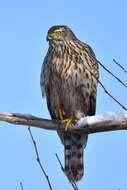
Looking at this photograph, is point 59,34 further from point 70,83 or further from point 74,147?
Answer: point 74,147

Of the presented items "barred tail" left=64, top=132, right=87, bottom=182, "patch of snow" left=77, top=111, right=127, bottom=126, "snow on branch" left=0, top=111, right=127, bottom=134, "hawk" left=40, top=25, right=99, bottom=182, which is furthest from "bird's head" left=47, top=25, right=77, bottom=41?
"patch of snow" left=77, top=111, right=127, bottom=126

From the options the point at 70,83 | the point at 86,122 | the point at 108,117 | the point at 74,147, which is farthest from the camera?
the point at 74,147

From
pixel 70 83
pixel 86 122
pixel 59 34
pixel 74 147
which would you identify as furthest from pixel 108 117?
pixel 59 34

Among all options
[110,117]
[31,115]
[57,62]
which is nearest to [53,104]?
[57,62]

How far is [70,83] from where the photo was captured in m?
5.54

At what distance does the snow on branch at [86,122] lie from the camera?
445 cm

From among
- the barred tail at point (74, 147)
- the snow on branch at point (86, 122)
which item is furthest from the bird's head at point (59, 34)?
the barred tail at point (74, 147)

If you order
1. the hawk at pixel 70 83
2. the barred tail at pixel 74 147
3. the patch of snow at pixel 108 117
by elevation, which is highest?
the hawk at pixel 70 83

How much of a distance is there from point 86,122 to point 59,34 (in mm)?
1700

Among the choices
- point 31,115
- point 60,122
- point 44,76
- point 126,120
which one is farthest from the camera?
point 44,76

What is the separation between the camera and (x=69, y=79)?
5531 millimetres

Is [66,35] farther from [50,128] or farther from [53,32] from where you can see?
[50,128]

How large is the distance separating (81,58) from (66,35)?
0.53 meters

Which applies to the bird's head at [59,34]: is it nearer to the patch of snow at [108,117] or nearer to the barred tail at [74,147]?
the barred tail at [74,147]
